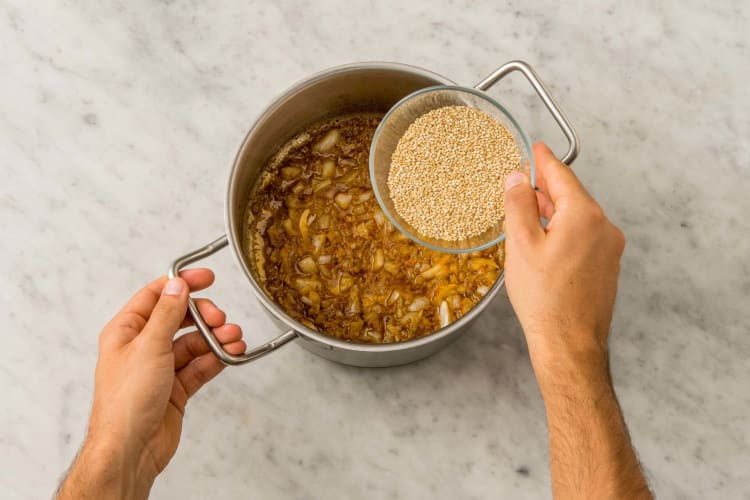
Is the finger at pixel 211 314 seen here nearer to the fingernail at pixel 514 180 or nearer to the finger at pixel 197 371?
the finger at pixel 197 371

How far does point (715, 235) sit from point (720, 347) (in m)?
0.22

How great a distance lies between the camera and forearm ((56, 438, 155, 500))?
1.04m

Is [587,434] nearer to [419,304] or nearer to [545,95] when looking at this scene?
[419,304]

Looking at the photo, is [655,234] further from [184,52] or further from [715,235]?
[184,52]

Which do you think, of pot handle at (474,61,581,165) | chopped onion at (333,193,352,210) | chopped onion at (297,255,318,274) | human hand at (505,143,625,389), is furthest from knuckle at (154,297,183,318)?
pot handle at (474,61,581,165)

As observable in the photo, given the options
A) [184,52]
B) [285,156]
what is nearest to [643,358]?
[285,156]

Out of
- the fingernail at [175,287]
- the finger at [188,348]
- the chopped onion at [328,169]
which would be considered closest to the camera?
the fingernail at [175,287]

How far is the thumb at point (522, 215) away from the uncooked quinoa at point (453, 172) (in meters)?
0.14

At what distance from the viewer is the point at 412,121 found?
118cm

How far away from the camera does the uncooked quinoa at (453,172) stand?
3.73ft

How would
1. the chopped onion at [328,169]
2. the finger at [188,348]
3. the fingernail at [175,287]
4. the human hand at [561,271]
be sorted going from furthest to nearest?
the chopped onion at [328,169], the finger at [188,348], the fingernail at [175,287], the human hand at [561,271]

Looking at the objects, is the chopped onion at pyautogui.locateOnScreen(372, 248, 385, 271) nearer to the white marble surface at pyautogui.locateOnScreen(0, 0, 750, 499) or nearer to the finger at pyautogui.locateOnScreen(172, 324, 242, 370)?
the white marble surface at pyautogui.locateOnScreen(0, 0, 750, 499)

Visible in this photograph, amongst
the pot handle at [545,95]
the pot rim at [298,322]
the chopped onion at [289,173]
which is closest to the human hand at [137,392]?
the pot rim at [298,322]

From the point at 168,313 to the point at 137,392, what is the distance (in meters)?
0.12
